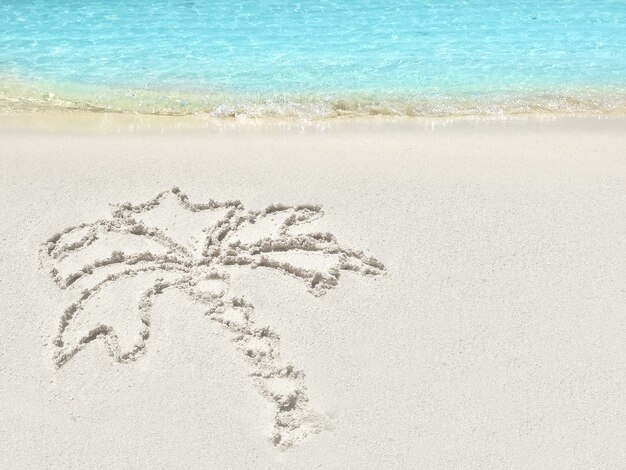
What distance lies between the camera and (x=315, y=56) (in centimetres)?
562

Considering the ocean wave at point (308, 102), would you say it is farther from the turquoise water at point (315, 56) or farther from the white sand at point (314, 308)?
the white sand at point (314, 308)

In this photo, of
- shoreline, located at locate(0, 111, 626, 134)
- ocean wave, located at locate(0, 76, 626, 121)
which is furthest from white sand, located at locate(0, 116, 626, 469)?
ocean wave, located at locate(0, 76, 626, 121)

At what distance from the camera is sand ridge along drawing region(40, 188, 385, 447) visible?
114 inches

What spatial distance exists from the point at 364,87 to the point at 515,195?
6.00 feet

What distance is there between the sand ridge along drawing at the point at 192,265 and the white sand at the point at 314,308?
1cm

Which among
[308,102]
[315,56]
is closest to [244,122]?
[308,102]

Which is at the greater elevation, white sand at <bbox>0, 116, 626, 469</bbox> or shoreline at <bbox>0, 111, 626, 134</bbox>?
shoreline at <bbox>0, 111, 626, 134</bbox>

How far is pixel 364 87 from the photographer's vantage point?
516cm

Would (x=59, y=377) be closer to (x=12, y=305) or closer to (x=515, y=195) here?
(x=12, y=305)

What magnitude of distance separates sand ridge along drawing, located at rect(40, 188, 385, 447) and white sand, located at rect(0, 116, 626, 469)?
0.01 metres

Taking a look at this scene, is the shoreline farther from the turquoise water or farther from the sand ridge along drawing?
the sand ridge along drawing

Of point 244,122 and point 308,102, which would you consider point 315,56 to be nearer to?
point 308,102

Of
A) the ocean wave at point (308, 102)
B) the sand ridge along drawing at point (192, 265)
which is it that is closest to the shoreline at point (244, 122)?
the ocean wave at point (308, 102)

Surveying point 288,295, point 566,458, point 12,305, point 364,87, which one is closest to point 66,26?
point 364,87
